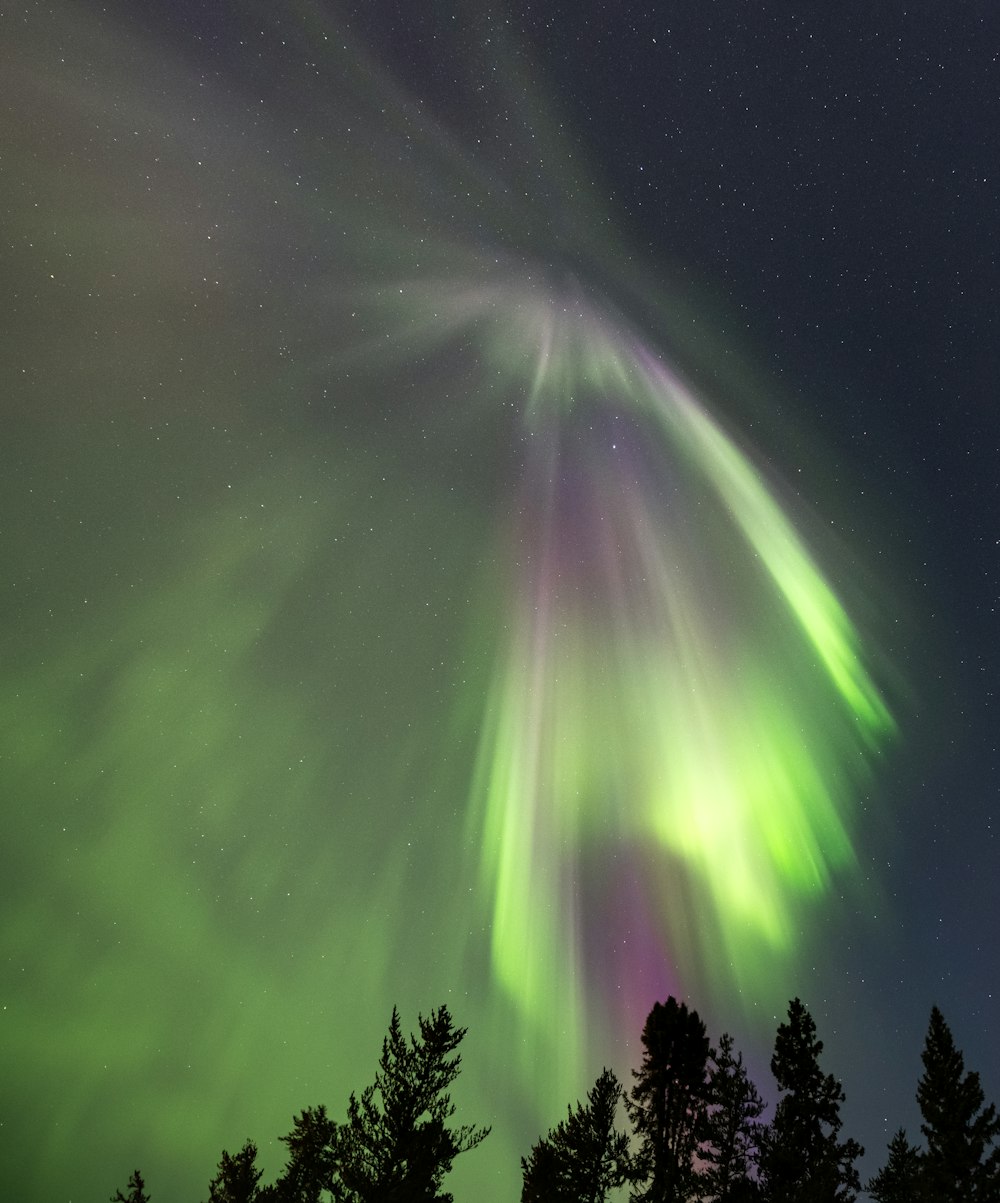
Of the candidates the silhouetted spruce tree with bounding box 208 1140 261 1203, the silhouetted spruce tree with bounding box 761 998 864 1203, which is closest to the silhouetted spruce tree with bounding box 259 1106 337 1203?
the silhouetted spruce tree with bounding box 208 1140 261 1203

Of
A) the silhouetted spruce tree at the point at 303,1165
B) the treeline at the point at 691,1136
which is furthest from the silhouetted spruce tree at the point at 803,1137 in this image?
the silhouetted spruce tree at the point at 303,1165

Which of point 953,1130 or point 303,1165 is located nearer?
point 953,1130

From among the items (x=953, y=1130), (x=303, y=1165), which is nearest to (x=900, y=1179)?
(x=953, y=1130)

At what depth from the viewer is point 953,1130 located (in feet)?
71.0

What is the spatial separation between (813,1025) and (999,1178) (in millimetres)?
5553

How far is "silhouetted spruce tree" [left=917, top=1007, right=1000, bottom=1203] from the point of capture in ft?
67.0

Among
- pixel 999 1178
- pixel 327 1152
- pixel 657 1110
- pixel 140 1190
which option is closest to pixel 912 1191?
pixel 999 1178

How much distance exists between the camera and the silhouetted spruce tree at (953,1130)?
20.4 m

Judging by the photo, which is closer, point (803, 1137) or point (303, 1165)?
point (803, 1137)

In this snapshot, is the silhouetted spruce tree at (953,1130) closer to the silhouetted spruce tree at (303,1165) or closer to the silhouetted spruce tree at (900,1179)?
the silhouetted spruce tree at (900,1179)

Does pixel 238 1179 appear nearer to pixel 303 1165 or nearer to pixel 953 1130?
pixel 303 1165

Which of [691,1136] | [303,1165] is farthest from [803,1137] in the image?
[303,1165]

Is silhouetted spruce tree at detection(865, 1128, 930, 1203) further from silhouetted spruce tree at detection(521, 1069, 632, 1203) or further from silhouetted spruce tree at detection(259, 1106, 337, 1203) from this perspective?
silhouetted spruce tree at detection(259, 1106, 337, 1203)

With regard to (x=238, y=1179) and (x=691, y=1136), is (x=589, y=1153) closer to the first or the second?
(x=691, y=1136)
